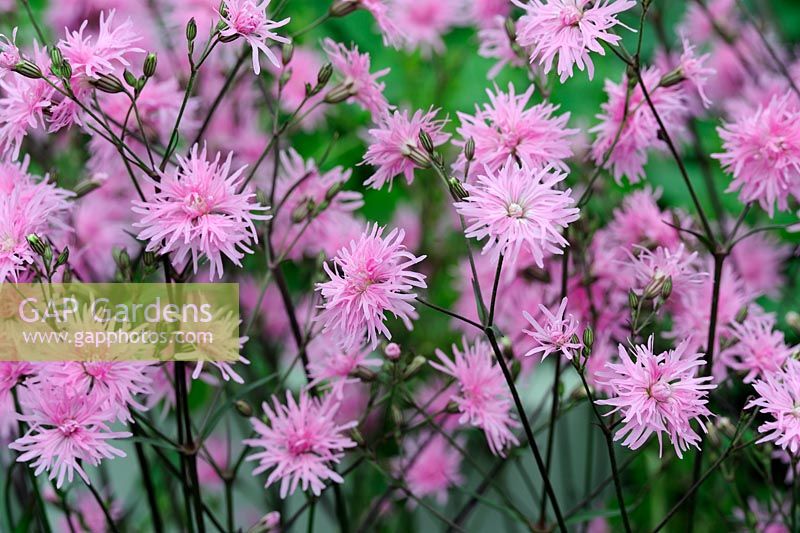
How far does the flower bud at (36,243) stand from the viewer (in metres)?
0.53

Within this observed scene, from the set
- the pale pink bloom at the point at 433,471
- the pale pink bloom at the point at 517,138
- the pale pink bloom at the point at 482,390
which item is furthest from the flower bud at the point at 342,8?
the pale pink bloom at the point at 433,471

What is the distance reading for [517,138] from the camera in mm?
576

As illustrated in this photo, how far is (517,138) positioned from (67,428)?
0.32 meters

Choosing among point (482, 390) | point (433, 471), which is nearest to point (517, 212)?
point (482, 390)

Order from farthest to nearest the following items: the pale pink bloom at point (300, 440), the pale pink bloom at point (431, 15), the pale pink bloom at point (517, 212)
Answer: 1. the pale pink bloom at point (431, 15)
2. the pale pink bloom at point (300, 440)
3. the pale pink bloom at point (517, 212)

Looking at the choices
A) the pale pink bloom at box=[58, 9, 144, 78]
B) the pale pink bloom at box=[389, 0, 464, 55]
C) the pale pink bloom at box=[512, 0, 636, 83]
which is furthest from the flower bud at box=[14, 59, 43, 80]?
the pale pink bloom at box=[389, 0, 464, 55]

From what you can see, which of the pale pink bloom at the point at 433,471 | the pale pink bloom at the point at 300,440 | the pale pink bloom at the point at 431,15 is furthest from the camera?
the pale pink bloom at the point at 431,15

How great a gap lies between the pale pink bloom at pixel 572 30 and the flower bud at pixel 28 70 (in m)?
0.28

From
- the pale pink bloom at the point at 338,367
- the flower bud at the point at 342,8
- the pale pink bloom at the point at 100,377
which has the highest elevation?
the flower bud at the point at 342,8

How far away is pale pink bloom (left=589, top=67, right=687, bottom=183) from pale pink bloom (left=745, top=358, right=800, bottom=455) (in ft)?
0.59

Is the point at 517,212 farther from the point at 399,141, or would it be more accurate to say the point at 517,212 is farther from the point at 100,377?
the point at 100,377

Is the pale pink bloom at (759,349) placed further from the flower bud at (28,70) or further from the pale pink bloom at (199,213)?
the flower bud at (28,70)

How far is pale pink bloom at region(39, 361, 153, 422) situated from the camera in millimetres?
542

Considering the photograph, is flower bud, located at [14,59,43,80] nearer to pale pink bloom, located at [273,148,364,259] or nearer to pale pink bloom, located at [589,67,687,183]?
pale pink bloom, located at [273,148,364,259]
